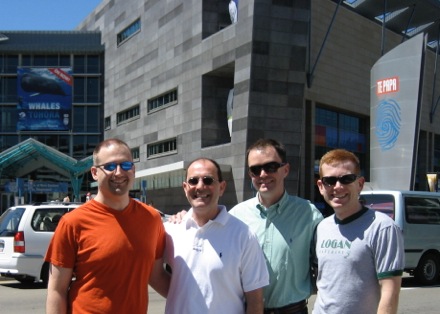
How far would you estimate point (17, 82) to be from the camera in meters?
57.8

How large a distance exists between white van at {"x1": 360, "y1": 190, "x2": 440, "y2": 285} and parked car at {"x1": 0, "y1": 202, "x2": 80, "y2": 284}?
648 centimetres

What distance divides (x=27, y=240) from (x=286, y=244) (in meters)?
8.70

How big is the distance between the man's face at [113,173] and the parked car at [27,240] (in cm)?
825

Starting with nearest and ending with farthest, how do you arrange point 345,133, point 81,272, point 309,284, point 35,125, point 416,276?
point 81,272 < point 309,284 < point 416,276 < point 345,133 < point 35,125

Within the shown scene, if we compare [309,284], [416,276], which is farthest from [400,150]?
[309,284]

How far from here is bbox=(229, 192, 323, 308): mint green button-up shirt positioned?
363 centimetres

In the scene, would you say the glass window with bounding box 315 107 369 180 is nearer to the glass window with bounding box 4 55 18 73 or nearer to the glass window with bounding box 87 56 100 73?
the glass window with bounding box 87 56 100 73

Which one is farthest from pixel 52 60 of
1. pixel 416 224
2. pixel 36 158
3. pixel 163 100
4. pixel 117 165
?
pixel 117 165

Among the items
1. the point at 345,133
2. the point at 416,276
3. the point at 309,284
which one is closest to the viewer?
the point at 309,284

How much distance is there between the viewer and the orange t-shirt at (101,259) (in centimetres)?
322

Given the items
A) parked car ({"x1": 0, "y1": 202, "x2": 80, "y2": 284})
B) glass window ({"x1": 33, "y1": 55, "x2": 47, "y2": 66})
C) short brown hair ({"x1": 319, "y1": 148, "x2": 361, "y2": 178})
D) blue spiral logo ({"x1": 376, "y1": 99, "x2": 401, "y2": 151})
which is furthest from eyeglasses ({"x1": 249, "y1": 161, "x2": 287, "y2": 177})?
glass window ({"x1": 33, "y1": 55, "x2": 47, "y2": 66})

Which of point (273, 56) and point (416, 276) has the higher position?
point (273, 56)

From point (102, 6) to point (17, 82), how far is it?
11727mm

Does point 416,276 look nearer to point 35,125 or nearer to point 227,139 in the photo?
point 227,139
